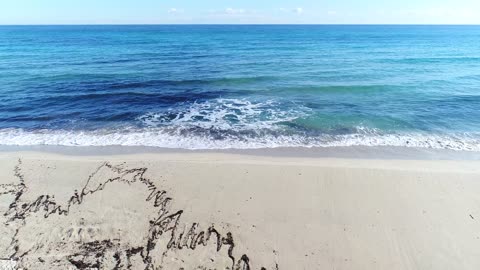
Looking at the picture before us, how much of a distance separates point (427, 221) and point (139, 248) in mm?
7761

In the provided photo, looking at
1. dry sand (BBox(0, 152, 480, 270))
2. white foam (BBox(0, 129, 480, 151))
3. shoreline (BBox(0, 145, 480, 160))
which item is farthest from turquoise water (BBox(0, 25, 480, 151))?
dry sand (BBox(0, 152, 480, 270))

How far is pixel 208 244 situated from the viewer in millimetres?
6688

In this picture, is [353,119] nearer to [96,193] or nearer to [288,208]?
[288,208]

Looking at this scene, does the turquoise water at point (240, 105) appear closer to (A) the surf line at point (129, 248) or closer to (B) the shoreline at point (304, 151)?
(B) the shoreline at point (304, 151)

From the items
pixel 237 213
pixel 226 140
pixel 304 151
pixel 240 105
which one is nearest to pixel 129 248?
pixel 237 213

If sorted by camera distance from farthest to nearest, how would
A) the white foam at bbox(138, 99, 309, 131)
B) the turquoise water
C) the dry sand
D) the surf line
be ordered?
1. the white foam at bbox(138, 99, 309, 131)
2. the turquoise water
3. the dry sand
4. the surf line

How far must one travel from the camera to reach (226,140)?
13.0 m

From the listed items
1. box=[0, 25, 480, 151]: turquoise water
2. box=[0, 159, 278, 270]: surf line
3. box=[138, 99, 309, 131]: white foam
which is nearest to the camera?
box=[0, 159, 278, 270]: surf line

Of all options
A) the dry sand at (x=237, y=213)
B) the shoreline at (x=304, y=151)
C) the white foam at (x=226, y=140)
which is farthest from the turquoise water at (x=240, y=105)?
the dry sand at (x=237, y=213)

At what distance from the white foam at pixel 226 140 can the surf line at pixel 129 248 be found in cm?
331

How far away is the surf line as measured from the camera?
20.5 feet

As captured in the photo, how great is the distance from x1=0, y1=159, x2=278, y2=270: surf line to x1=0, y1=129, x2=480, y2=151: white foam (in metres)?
3.31

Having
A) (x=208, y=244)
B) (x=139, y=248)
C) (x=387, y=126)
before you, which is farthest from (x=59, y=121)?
(x=387, y=126)

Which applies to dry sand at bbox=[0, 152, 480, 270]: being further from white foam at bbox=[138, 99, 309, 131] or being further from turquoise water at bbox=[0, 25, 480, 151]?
white foam at bbox=[138, 99, 309, 131]
